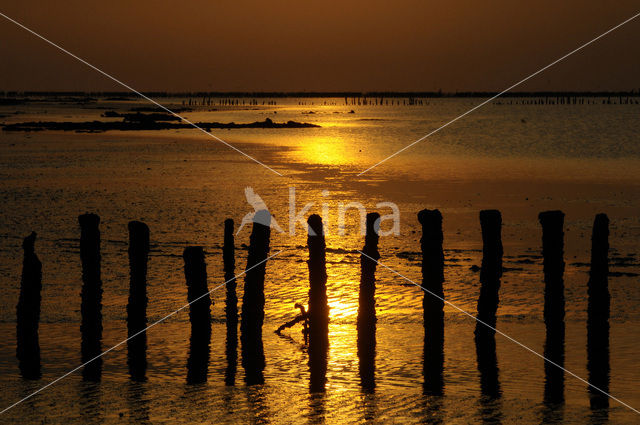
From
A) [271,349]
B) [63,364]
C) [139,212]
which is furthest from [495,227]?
[139,212]

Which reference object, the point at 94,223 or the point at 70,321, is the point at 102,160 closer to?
the point at 70,321

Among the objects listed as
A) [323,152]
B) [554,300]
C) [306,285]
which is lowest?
[306,285]

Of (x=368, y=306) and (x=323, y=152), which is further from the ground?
(x=323, y=152)

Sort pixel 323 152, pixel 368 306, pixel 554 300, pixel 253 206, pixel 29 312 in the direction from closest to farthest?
pixel 554 300 < pixel 29 312 < pixel 368 306 < pixel 253 206 < pixel 323 152

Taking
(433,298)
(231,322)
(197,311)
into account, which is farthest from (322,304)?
(231,322)

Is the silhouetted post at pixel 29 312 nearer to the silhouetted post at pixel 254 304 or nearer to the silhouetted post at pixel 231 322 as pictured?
the silhouetted post at pixel 231 322

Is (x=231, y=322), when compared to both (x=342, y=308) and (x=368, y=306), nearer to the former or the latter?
(x=368, y=306)

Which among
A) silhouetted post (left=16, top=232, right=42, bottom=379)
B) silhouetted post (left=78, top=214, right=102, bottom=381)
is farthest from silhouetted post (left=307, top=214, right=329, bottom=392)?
silhouetted post (left=16, top=232, right=42, bottom=379)

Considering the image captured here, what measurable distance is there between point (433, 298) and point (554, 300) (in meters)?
1.65

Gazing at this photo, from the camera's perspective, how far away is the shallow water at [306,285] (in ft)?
35.2

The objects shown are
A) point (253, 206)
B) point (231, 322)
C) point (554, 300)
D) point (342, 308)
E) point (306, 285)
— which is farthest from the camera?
point (253, 206)

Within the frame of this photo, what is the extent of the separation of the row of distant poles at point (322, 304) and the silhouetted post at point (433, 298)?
0.01m

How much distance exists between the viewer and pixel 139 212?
26766 millimetres

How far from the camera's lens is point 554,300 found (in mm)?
11234
